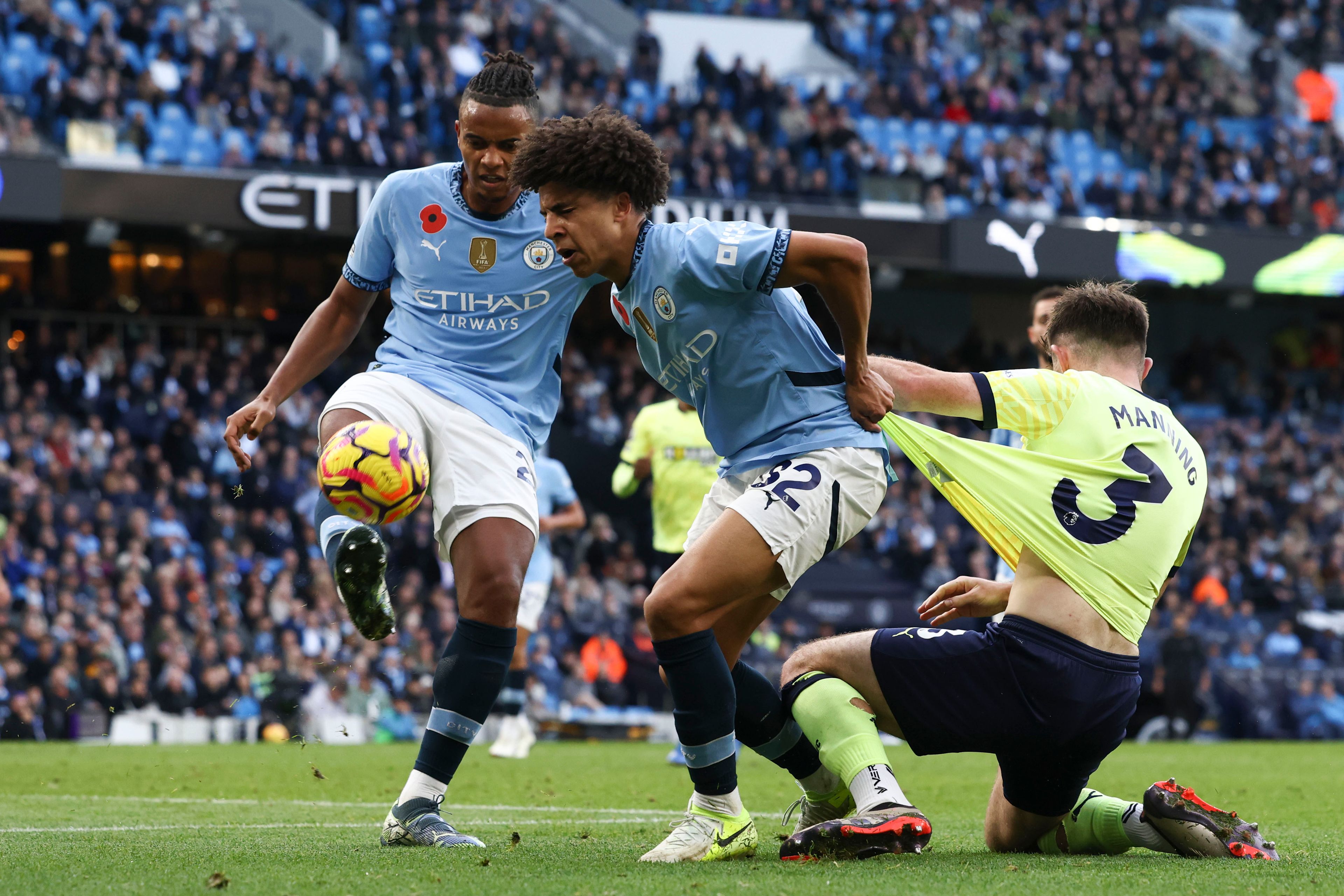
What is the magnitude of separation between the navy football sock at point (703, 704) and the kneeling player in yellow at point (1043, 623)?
0.23 meters

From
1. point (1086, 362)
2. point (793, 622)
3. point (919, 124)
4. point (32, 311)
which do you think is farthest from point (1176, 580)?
point (1086, 362)

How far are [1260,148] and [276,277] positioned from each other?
16679mm

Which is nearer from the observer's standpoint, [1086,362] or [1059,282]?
[1086,362]

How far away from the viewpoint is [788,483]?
4.23m

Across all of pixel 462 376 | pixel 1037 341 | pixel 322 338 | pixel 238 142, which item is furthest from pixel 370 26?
pixel 462 376

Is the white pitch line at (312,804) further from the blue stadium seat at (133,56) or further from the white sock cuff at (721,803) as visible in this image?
the blue stadium seat at (133,56)

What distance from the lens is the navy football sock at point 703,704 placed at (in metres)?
4.14

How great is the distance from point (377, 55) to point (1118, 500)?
19.3 m

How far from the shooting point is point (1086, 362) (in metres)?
4.35

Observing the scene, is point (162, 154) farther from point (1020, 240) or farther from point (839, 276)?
point (839, 276)

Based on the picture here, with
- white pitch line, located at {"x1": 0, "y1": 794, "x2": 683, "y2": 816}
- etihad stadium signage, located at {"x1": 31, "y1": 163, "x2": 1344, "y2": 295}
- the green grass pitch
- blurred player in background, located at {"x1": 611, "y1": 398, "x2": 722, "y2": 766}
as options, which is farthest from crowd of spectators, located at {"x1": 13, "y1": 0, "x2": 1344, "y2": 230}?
white pitch line, located at {"x1": 0, "y1": 794, "x2": 683, "y2": 816}

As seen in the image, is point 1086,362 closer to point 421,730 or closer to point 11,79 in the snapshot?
point 421,730

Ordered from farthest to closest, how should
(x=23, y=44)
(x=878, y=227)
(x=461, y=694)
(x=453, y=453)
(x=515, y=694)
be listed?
(x=878, y=227) < (x=23, y=44) < (x=515, y=694) < (x=453, y=453) < (x=461, y=694)

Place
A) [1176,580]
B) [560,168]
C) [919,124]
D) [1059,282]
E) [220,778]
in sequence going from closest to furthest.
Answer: [560,168] < [220,778] < [1176,580] < [1059,282] < [919,124]
